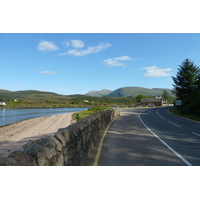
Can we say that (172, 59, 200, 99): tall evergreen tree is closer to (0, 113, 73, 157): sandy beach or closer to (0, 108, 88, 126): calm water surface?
(0, 113, 73, 157): sandy beach

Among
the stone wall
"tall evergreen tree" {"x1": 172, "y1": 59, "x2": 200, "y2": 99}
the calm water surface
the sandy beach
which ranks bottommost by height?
the calm water surface

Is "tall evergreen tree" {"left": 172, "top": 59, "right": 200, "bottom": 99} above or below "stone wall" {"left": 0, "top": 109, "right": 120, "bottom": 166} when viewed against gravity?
above

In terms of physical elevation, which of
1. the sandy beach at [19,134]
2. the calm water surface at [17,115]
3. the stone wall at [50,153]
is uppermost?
the stone wall at [50,153]

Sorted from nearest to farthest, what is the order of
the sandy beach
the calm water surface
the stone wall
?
the stone wall < the sandy beach < the calm water surface

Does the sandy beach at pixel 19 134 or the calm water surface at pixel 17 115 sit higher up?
the sandy beach at pixel 19 134

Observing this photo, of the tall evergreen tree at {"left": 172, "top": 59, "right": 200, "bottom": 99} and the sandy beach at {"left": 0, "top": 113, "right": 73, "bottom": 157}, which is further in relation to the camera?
the tall evergreen tree at {"left": 172, "top": 59, "right": 200, "bottom": 99}

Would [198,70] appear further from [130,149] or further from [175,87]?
[130,149]

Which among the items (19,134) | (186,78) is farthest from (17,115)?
(186,78)

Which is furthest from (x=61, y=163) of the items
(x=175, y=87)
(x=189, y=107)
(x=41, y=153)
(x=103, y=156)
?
(x=175, y=87)

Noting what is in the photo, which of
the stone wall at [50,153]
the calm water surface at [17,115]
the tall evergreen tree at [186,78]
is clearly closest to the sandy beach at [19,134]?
the stone wall at [50,153]

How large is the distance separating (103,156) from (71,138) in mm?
2074

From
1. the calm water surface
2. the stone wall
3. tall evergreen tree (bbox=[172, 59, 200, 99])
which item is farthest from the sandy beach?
tall evergreen tree (bbox=[172, 59, 200, 99])

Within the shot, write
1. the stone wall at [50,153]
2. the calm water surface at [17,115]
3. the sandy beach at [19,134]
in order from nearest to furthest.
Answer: the stone wall at [50,153] < the sandy beach at [19,134] < the calm water surface at [17,115]

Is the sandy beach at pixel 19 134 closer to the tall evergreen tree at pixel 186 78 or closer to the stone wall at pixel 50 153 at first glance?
the stone wall at pixel 50 153
